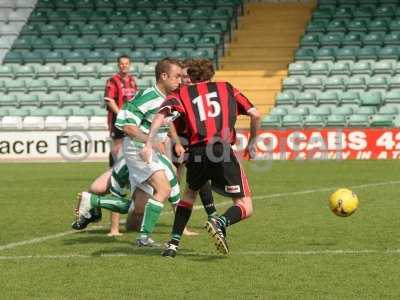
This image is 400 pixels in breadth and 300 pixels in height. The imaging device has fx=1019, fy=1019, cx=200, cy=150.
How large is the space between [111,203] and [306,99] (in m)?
18.9

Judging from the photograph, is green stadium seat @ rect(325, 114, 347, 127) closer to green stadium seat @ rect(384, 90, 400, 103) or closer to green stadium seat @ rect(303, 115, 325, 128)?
green stadium seat @ rect(303, 115, 325, 128)

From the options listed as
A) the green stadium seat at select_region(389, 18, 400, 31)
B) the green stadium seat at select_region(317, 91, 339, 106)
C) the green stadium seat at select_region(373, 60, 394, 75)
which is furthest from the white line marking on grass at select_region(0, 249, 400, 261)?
the green stadium seat at select_region(389, 18, 400, 31)

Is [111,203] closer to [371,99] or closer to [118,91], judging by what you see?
[118,91]

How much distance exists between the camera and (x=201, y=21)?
33.3m

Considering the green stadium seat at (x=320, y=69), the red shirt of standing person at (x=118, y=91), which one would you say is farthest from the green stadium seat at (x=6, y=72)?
the red shirt of standing person at (x=118, y=91)

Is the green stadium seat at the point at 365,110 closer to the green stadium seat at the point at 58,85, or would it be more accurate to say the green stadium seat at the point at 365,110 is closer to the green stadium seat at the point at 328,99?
the green stadium seat at the point at 328,99

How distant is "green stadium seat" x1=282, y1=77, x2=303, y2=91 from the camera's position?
1173 inches

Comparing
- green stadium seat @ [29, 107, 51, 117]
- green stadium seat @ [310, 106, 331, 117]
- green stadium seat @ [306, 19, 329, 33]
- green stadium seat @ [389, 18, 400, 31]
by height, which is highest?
green stadium seat @ [389, 18, 400, 31]

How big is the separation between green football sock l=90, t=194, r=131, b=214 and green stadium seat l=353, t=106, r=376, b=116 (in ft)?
58.2

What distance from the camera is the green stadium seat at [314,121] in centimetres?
2680

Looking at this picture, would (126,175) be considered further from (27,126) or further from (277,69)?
(277,69)

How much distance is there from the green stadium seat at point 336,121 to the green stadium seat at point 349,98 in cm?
148

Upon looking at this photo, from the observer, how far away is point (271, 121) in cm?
2767

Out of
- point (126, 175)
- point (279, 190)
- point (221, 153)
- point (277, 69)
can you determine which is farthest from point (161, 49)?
point (221, 153)
